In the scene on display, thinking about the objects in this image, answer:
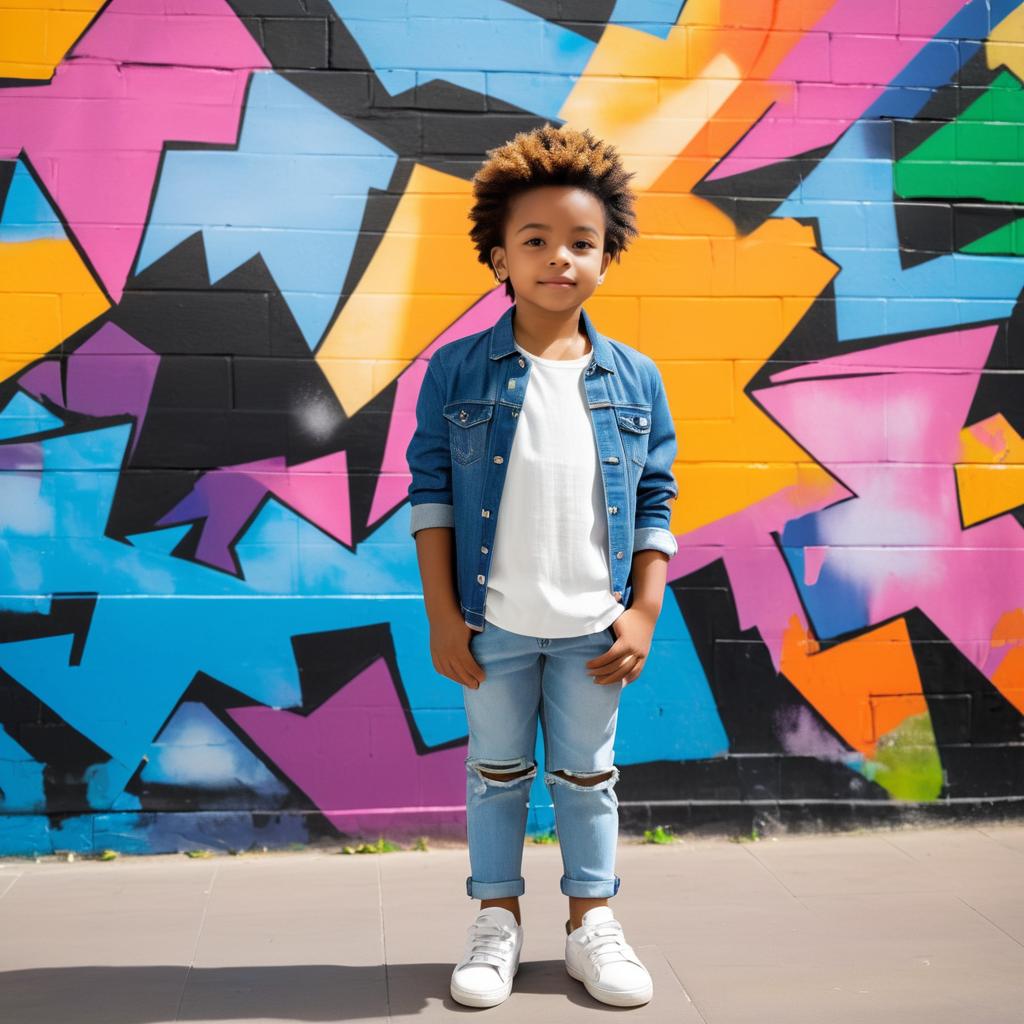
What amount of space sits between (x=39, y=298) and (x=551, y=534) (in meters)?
2.14

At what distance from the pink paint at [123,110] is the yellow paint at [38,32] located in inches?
1.5

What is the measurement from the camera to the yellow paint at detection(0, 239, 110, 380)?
3914mm

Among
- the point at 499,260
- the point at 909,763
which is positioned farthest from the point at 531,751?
the point at 909,763

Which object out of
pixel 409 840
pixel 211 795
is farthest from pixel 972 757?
pixel 211 795

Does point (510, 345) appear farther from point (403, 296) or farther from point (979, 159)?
point (979, 159)

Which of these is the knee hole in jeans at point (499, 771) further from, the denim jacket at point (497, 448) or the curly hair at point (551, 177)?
the curly hair at point (551, 177)

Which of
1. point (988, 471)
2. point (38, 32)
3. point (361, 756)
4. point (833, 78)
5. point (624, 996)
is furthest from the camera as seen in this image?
point (988, 471)

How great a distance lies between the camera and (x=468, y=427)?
2.75 meters

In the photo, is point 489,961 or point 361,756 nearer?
point 489,961

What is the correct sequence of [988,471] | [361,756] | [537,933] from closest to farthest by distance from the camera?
[537,933] → [361,756] → [988,471]

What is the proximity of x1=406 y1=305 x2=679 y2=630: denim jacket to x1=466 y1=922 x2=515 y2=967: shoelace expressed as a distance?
0.70 meters

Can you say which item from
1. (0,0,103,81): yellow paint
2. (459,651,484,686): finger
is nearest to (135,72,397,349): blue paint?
(0,0,103,81): yellow paint

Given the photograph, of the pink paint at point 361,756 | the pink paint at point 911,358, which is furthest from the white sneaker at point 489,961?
the pink paint at point 911,358

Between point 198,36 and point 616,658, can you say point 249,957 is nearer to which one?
point 616,658
